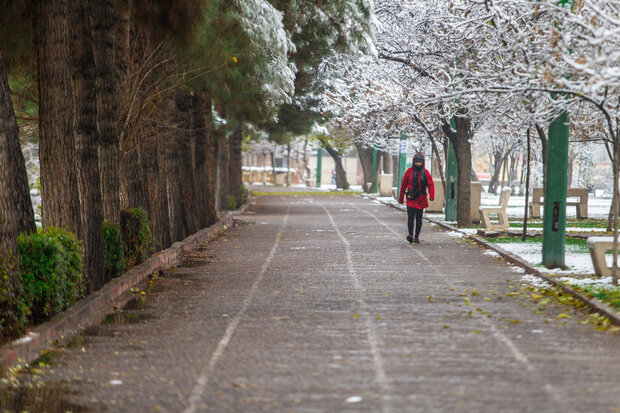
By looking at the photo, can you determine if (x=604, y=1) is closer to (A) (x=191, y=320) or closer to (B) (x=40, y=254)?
(A) (x=191, y=320)

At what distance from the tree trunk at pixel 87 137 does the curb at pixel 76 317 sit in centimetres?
51

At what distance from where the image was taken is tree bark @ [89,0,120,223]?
517 inches

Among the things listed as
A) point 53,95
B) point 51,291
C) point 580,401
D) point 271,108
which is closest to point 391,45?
point 271,108

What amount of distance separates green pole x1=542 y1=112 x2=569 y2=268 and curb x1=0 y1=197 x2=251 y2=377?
246 inches

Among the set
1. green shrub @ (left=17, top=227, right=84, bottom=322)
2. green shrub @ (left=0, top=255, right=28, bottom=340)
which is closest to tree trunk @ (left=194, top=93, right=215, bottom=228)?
green shrub @ (left=17, top=227, right=84, bottom=322)

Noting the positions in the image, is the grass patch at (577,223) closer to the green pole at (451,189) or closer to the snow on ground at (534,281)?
the green pole at (451,189)

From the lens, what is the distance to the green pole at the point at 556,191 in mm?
14164

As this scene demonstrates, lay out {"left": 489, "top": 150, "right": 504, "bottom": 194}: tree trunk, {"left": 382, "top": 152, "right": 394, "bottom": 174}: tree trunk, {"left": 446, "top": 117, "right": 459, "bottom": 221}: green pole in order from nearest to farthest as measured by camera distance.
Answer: {"left": 446, "top": 117, "right": 459, "bottom": 221}: green pole, {"left": 489, "top": 150, "right": 504, "bottom": 194}: tree trunk, {"left": 382, "top": 152, "right": 394, "bottom": 174}: tree trunk

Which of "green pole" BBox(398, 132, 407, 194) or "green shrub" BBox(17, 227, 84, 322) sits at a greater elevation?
"green pole" BBox(398, 132, 407, 194)

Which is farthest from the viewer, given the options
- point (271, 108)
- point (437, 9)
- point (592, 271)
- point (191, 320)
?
point (437, 9)

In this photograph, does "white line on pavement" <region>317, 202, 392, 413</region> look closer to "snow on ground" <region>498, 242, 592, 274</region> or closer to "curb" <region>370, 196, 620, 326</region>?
"curb" <region>370, 196, 620, 326</region>

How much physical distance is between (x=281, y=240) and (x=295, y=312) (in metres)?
10.7

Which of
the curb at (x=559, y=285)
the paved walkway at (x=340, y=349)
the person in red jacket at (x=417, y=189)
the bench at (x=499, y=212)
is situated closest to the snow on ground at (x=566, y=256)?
the curb at (x=559, y=285)

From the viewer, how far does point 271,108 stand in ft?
66.4
